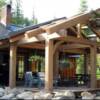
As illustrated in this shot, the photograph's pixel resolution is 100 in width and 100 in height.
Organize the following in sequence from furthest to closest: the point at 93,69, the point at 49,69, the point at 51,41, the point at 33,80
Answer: the point at 33,80, the point at 93,69, the point at 51,41, the point at 49,69

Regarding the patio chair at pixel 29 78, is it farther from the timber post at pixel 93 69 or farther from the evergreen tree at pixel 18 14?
the evergreen tree at pixel 18 14

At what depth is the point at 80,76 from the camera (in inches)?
712

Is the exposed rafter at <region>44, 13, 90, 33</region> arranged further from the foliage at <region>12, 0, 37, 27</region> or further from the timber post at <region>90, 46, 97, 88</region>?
the foliage at <region>12, 0, 37, 27</region>

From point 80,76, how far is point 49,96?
670 cm

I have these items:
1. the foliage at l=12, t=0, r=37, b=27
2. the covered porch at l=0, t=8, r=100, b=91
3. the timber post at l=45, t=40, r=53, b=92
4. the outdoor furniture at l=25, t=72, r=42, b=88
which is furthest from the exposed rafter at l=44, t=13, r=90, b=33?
the foliage at l=12, t=0, r=37, b=27

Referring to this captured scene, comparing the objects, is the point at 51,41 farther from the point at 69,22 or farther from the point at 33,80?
the point at 33,80

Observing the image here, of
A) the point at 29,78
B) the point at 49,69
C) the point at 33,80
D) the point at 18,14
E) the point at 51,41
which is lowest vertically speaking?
the point at 33,80

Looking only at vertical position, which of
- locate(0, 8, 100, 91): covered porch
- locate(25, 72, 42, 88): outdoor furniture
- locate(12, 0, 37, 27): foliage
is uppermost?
locate(12, 0, 37, 27): foliage

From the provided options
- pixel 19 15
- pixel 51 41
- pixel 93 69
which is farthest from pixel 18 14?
pixel 51 41

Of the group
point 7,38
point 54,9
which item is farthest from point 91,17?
point 54,9

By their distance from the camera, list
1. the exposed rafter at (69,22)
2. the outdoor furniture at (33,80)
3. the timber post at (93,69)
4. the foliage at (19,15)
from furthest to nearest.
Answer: the foliage at (19,15) < the outdoor furniture at (33,80) < the timber post at (93,69) < the exposed rafter at (69,22)

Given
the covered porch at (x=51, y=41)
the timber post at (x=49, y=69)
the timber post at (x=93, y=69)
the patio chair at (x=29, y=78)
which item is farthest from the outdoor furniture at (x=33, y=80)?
the timber post at (x=49, y=69)

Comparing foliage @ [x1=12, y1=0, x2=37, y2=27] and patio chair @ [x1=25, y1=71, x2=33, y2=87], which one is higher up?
foliage @ [x1=12, y1=0, x2=37, y2=27]

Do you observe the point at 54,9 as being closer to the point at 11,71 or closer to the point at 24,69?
the point at 24,69
